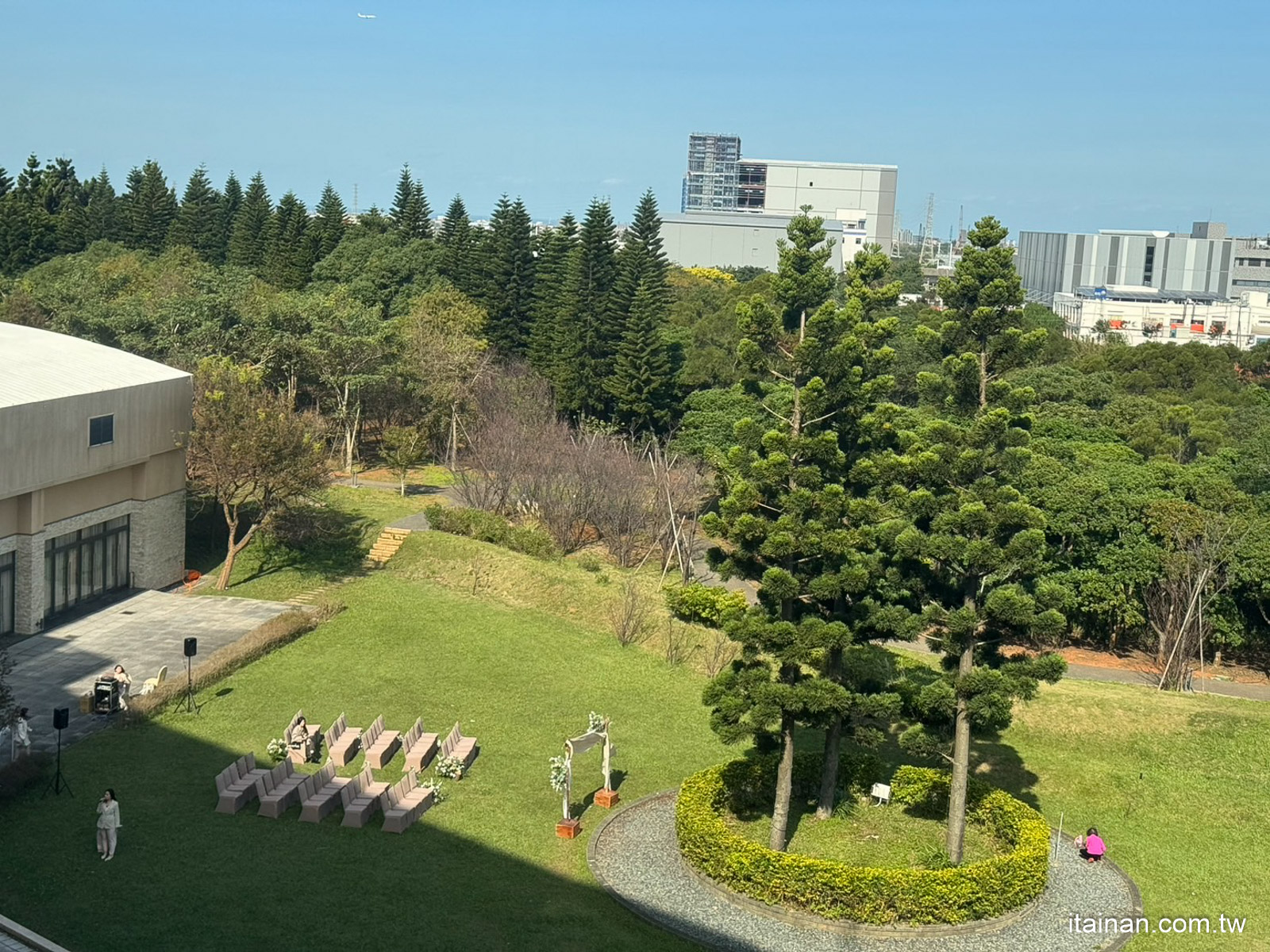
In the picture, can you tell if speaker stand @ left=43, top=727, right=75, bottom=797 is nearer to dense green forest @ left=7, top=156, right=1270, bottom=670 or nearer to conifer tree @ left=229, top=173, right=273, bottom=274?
dense green forest @ left=7, top=156, right=1270, bottom=670

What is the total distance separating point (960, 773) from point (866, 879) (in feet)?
6.90

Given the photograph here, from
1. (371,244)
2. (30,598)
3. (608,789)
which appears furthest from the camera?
(371,244)

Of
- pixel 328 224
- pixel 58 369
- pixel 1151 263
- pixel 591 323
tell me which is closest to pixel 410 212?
pixel 328 224

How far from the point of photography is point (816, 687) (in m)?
15.5

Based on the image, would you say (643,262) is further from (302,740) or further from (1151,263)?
(1151,263)

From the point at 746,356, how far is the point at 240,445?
13.0 metres

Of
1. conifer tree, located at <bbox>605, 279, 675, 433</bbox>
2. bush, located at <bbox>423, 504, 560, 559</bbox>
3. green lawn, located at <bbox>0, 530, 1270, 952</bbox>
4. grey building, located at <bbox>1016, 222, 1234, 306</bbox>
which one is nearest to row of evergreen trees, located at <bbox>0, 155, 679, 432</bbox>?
conifer tree, located at <bbox>605, 279, 675, 433</bbox>

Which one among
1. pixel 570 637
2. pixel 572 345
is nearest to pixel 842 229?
pixel 572 345

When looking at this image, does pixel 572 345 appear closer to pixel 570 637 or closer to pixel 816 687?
pixel 570 637

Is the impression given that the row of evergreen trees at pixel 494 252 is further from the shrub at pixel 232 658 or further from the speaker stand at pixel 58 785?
the speaker stand at pixel 58 785

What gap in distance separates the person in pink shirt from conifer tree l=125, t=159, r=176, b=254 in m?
58.4

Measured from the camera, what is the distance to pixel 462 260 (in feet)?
167

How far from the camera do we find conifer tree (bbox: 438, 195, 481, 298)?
49406mm

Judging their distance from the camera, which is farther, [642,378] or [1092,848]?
[642,378]
